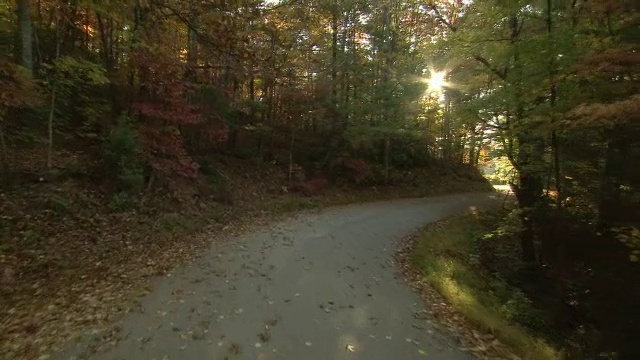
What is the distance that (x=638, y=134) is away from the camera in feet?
25.4

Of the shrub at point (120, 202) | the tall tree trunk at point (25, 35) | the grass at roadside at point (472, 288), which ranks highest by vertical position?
the tall tree trunk at point (25, 35)

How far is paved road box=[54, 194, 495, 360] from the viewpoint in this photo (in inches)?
190

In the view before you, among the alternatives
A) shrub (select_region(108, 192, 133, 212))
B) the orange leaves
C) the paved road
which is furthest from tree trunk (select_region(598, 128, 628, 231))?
shrub (select_region(108, 192, 133, 212))

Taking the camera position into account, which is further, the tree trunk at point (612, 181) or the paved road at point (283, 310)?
the tree trunk at point (612, 181)

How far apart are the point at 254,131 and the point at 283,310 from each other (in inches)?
512

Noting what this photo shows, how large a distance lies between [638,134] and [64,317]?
32.6 feet

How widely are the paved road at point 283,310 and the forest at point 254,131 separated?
44.8 inches

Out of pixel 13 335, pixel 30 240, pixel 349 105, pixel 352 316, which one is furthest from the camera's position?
pixel 349 105

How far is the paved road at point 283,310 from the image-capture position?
482 cm

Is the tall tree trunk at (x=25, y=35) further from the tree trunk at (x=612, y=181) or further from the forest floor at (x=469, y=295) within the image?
the tree trunk at (x=612, y=181)

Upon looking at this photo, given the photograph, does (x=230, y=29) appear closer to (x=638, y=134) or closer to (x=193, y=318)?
(x=193, y=318)

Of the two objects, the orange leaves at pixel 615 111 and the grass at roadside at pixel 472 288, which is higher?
the orange leaves at pixel 615 111

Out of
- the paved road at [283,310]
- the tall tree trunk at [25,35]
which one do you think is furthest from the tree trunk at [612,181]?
the tall tree trunk at [25,35]

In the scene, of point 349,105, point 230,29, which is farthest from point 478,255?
point 230,29
